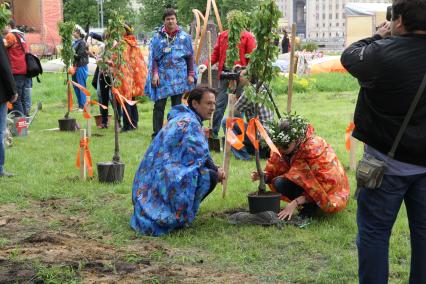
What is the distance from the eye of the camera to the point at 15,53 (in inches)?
452

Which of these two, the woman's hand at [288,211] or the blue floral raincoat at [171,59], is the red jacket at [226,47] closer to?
the blue floral raincoat at [171,59]

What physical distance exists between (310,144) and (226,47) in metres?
4.57

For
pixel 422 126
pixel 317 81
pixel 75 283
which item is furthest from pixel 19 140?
pixel 317 81

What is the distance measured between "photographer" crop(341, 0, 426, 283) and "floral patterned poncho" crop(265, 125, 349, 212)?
208 centimetres

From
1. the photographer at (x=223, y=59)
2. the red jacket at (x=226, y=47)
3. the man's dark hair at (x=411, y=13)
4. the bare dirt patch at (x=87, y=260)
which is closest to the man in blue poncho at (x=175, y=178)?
the bare dirt patch at (x=87, y=260)

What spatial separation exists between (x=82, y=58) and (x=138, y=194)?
29.7ft

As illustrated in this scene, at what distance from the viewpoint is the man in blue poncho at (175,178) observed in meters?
5.60

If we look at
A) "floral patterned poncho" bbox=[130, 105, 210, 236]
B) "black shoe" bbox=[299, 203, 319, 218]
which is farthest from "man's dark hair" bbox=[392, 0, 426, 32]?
"black shoe" bbox=[299, 203, 319, 218]

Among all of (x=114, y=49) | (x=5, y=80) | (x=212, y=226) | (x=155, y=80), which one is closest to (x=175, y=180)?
(x=212, y=226)

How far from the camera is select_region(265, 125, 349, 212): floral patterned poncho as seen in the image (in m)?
5.72

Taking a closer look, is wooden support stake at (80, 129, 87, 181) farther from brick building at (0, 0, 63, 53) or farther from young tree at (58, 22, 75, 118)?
brick building at (0, 0, 63, 53)

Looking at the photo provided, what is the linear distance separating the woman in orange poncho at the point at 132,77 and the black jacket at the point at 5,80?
421 cm

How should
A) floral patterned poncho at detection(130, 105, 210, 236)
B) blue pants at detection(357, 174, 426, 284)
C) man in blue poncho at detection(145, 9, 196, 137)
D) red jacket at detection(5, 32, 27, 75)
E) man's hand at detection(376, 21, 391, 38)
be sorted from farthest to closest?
red jacket at detection(5, 32, 27, 75), man in blue poncho at detection(145, 9, 196, 137), floral patterned poncho at detection(130, 105, 210, 236), man's hand at detection(376, 21, 391, 38), blue pants at detection(357, 174, 426, 284)

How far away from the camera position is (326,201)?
576cm
